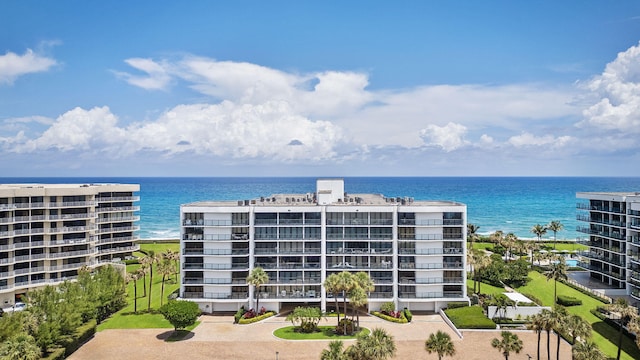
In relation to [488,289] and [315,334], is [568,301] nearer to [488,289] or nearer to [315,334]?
[488,289]

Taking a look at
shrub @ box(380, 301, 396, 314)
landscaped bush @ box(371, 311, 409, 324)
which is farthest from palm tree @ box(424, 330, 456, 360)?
shrub @ box(380, 301, 396, 314)

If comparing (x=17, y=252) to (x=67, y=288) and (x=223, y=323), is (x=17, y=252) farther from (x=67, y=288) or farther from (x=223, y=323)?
(x=223, y=323)

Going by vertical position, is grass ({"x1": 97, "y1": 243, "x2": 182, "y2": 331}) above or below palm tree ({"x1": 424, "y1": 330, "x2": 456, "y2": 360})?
below

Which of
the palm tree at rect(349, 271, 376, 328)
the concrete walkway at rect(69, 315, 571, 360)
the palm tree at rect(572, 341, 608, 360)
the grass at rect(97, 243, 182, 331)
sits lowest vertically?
the concrete walkway at rect(69, 315, 571, 360)

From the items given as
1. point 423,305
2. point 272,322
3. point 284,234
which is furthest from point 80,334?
point 423,305

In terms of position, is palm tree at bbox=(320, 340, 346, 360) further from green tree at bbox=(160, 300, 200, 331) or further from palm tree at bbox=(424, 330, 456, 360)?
green tree at bbox=(160, 300, 200, 331)

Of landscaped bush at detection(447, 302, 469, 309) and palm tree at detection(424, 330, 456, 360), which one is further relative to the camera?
landscaped bush at detection(447, 302, 469, 309)

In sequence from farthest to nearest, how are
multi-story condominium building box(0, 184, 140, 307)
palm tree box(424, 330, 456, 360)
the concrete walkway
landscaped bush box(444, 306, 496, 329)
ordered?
1. multi-story condominium building box(0, 184, 140, 307)
2. landscaped bush box(444, 306, 496, 329)
3. the concrete walkway
4. palm tree box(424, 330, 456, 360)

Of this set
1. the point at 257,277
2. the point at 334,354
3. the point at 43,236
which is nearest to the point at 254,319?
the point at 257,277
